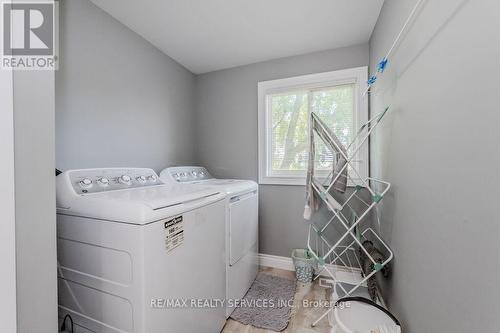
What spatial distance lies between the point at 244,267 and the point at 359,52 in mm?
2324

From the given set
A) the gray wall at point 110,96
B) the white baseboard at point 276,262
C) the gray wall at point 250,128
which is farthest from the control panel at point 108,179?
the white baseboard at point 276,262

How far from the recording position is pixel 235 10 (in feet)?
4.98

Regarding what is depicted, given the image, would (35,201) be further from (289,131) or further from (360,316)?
(289,131)

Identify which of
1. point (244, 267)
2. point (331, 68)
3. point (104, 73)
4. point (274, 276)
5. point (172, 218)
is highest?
point (331, 68)

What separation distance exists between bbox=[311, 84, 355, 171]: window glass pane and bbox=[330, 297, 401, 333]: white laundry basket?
1.25 meters

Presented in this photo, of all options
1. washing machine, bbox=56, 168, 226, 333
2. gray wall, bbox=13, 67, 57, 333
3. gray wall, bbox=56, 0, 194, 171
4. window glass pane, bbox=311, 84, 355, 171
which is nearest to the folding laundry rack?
window glass pane, bbox=311, 84, 355, 171

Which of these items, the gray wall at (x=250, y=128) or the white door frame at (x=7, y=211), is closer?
the white door frame at (x=7, y=211)

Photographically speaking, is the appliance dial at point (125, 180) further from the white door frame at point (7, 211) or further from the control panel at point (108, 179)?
the white door frame at point (7, 211)

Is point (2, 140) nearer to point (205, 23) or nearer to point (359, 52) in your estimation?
point (205, 23)

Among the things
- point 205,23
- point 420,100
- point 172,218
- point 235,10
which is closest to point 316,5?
point 235,10

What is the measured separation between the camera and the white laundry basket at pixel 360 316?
1027 millimetres

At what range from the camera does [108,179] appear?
1.28 metres

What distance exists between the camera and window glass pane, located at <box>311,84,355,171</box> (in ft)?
6.67

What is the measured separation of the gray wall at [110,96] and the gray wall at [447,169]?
2013 mm
